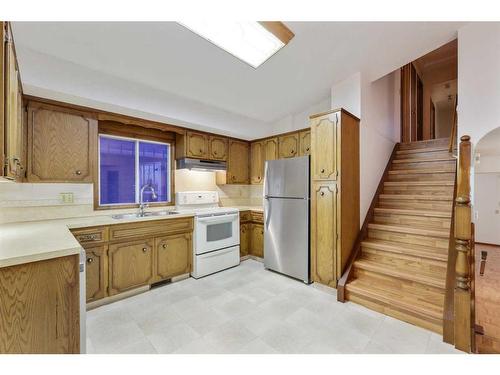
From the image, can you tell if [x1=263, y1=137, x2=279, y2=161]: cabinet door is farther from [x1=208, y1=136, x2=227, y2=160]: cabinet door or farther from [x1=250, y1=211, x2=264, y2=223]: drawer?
[x1=250, y1=211, x2=264, y2=223]: drawer

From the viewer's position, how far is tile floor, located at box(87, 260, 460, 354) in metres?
1.78

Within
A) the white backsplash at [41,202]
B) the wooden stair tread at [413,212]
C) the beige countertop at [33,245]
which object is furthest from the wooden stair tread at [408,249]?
the white backsplash at [41,202]

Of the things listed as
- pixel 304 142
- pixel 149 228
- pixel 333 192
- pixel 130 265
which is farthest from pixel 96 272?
pixel 304 142

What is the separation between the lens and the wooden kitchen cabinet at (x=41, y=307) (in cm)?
116

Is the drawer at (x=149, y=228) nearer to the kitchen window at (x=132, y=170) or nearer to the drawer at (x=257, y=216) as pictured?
the kitchen window at (x=132, y=170)

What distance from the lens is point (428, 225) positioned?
9.20 feet

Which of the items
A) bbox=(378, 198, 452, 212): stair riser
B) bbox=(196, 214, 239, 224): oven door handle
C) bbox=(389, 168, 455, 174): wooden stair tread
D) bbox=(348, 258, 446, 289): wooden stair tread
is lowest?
bbox=(348, 258, 446, 289): wooden stair tread

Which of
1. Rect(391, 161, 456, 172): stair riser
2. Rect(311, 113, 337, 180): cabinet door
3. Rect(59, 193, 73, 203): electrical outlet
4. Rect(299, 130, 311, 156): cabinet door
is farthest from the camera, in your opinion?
Rect(299, 130, 311, 156): cabinet door

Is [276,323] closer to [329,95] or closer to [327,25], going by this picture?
[327,25]

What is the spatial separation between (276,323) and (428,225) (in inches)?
87.3

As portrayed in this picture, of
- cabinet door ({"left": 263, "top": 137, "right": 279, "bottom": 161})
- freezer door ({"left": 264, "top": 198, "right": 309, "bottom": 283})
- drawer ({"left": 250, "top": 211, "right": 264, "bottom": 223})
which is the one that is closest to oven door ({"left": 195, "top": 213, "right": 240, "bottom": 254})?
drawer ({"left": 250, "top": 211, "right": 264, "bottom": 223})

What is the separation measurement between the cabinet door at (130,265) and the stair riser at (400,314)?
7.53 ft

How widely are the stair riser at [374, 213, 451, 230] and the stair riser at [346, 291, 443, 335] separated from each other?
1.20 m
